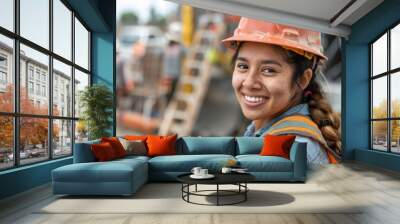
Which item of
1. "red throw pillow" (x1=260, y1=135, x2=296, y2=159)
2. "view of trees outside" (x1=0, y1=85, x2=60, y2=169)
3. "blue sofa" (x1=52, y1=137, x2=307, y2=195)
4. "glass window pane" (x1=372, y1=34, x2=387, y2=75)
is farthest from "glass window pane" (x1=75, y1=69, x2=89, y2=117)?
"glass window pane" (x1=372, y1=34, x2=387, y2=75)

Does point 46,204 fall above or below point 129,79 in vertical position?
below

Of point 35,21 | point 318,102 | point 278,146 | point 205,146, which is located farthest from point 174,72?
point 35,21

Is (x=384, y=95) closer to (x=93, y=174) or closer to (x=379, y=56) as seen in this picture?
(x=379, y=56)

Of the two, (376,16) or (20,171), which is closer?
(20,171)

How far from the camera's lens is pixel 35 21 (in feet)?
19.6

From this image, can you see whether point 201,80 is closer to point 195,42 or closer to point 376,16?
point 195,42

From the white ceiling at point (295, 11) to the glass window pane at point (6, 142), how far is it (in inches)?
187

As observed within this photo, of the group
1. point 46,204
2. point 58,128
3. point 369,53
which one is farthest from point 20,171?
point 369,53

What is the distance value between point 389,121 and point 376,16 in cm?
233

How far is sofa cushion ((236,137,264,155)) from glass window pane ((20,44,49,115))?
3.36m

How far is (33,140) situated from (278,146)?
3856 mm

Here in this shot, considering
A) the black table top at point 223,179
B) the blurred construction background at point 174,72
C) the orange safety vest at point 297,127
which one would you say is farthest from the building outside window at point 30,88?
the orange safety vest at point 297,127

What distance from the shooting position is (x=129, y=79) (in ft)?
30.3

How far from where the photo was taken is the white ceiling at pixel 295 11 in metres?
7.96
